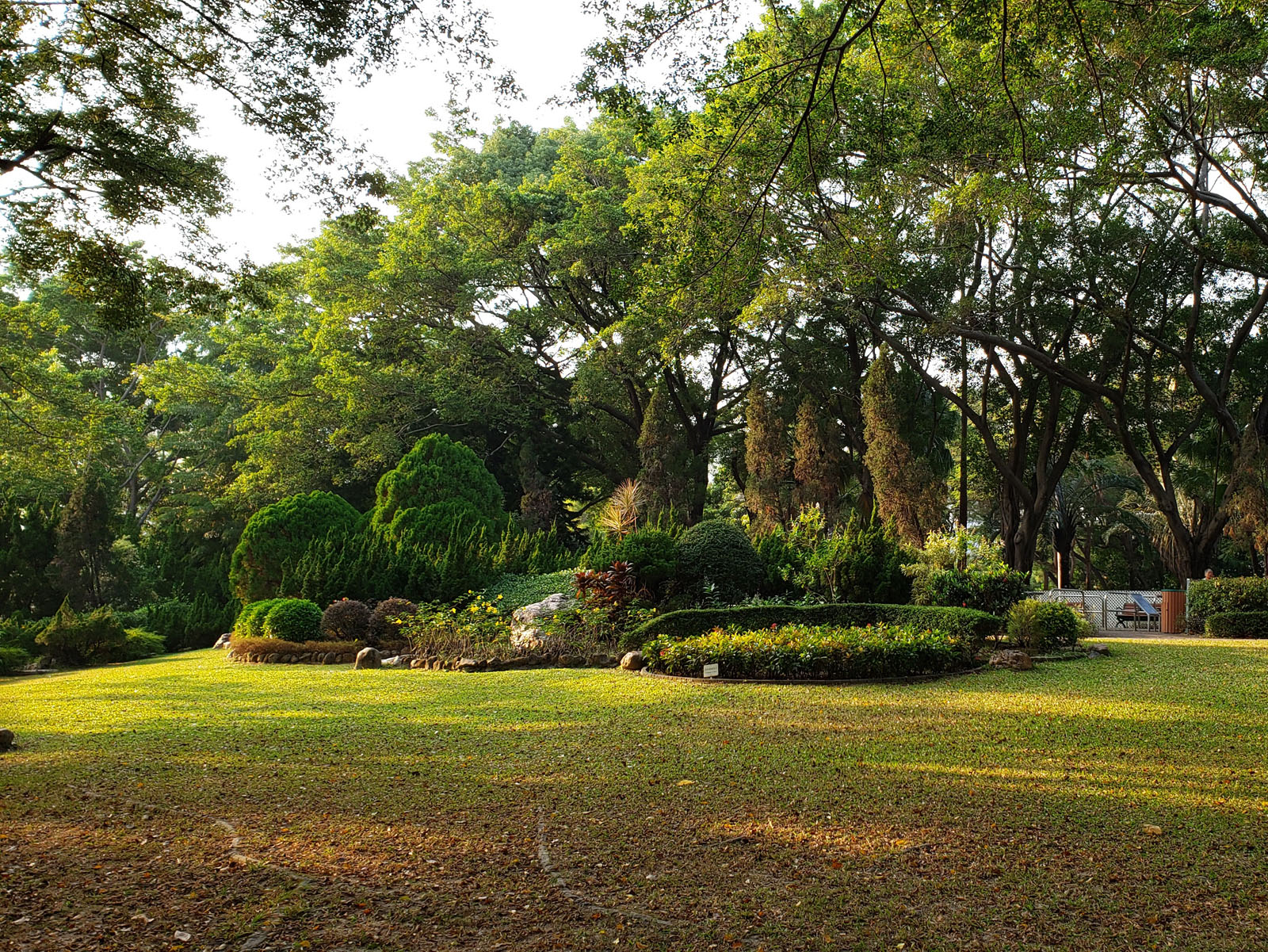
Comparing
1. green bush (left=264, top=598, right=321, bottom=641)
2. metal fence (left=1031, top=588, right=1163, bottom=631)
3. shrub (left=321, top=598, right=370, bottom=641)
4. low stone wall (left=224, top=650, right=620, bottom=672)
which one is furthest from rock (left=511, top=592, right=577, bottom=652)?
metal fence (left=1031, top=588, right=1163, bottom=631)

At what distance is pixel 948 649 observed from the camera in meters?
9.10

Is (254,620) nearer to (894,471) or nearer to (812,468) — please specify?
(812,468)

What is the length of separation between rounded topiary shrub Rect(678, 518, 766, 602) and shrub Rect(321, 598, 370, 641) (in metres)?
5.28

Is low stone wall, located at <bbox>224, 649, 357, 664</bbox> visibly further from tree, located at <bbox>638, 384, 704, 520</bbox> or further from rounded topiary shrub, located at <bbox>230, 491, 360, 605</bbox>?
tree, located at <bbox>638, 384, 704, 520</bbox>

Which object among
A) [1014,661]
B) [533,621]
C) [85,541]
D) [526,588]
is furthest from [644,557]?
[85,541]

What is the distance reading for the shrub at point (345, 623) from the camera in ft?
43.3

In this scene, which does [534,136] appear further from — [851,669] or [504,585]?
[851,669]

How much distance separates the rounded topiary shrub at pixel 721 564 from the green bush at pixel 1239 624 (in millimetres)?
8143

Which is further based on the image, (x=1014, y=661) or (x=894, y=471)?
(x=894, y=471)

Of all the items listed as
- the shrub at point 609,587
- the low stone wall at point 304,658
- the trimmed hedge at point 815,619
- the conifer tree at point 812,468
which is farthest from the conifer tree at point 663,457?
the trimmed hedge at point 815,619

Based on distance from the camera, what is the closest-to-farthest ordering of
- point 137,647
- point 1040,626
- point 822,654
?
point 822,654 → point 1040,626 → point 137,647

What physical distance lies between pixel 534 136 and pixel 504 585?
20.4 meters

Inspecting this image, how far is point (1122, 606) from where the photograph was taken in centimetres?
2027

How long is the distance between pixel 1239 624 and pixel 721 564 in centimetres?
908
